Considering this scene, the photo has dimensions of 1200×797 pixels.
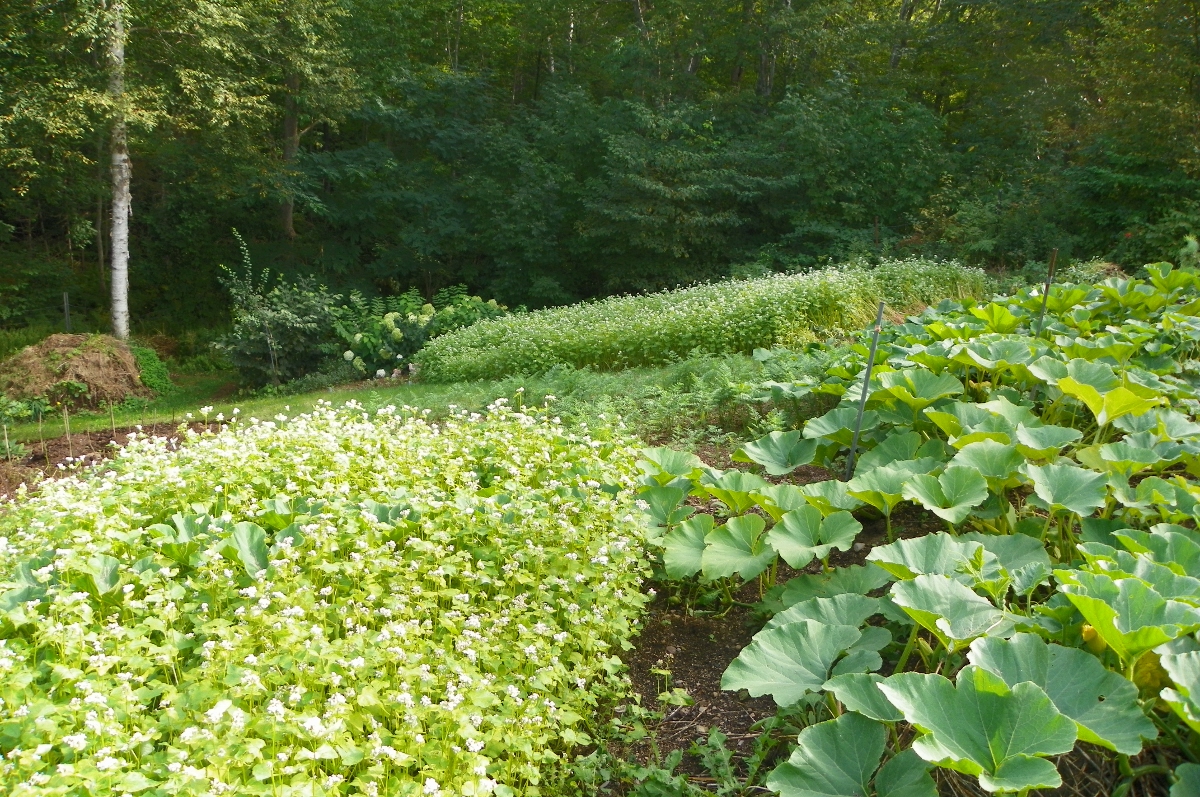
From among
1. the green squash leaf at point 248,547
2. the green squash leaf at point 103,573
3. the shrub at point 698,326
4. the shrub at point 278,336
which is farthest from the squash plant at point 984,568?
the shrub at point 278,336

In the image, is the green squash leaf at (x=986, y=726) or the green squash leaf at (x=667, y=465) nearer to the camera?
the green squash leaf at (x=986, y=726)

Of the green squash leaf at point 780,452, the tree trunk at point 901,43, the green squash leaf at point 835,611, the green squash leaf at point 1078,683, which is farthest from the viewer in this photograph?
the tree trunk at point 901,43

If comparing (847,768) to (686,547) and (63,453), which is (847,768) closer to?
(686,547)

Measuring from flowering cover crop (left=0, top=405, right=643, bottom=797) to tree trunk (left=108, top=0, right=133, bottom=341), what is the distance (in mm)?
10297

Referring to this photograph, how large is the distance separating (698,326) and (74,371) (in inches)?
340

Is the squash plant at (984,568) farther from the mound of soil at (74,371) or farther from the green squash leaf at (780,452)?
the mound of soil at (74,371)

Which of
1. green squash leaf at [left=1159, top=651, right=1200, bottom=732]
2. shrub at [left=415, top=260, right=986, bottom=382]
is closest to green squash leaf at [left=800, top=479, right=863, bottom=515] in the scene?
green squash leaf at [left=1159, top=651, right=1200, bottom=732]

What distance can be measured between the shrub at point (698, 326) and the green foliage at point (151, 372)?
4865 mm

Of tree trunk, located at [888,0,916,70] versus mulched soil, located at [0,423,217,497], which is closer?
mulched soil, located at [0,423,217,497]

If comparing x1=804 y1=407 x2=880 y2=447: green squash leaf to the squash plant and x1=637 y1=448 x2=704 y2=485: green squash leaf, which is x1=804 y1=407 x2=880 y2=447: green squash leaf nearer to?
the squash plant

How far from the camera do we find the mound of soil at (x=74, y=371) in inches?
432

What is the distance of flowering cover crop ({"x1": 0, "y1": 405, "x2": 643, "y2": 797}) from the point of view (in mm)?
2139

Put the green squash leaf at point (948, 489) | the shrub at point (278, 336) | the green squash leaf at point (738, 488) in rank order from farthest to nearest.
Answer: the shrub at point (278, 336) → the green squash leaf at point (738, 488) → the green squash leaf at point (948, 489)

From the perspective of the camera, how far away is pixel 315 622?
2.73 metres
